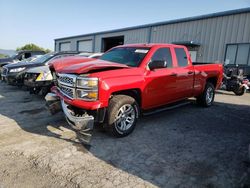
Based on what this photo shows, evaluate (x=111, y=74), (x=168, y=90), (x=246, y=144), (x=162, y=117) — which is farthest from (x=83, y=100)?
(x=246, y=144)

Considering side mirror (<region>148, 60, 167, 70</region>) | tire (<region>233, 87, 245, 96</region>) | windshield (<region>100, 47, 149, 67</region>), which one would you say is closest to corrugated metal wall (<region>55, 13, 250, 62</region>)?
tire (<region>233, 87, 245, 96</region>)

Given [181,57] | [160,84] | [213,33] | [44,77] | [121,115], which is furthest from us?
[213,33]

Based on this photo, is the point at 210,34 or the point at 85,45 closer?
the point at 210,34

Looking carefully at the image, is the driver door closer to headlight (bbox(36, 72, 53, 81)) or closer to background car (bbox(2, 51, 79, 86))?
headlight (bbox(36, 72, 53, 81))

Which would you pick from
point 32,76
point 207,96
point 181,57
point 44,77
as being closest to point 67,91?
point 44,77

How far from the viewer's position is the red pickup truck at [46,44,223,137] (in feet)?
12.5

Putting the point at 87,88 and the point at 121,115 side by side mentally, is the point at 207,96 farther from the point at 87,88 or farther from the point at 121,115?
the point at 87,88

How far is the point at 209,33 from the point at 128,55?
12422 mm

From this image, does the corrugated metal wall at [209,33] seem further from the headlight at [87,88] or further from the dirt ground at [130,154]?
the headlight at [87,88]

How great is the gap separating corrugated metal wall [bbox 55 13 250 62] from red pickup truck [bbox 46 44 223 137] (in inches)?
392

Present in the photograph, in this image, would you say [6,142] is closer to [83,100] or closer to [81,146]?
[81,146]

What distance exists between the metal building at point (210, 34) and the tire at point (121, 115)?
1217 cm

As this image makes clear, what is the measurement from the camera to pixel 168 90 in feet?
17.3

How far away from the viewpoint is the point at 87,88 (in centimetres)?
376
